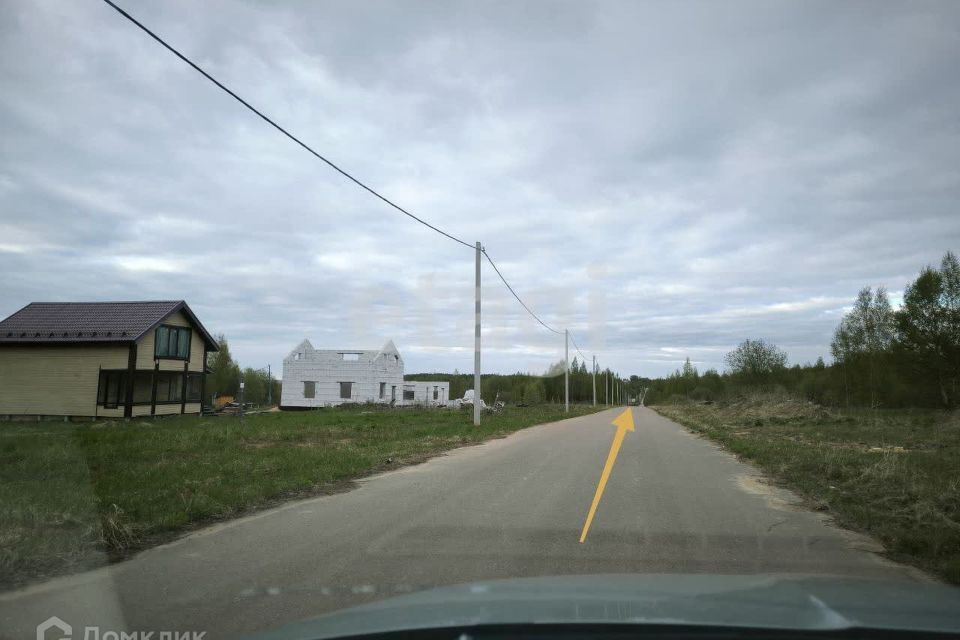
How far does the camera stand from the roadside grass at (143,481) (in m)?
5.92

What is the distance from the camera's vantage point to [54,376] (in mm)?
32781

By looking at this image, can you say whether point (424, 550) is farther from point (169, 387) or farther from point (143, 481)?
point (169, 387)

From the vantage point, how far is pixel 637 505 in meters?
8.08

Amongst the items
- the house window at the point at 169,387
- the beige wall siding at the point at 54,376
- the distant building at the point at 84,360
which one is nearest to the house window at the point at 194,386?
the house window at the point at 169,387

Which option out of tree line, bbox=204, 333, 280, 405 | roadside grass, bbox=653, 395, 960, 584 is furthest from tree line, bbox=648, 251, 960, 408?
tree line, bbox=204, 333, 280, 405

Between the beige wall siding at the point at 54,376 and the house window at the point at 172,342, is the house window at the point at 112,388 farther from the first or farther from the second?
the house window at the point at 172,342

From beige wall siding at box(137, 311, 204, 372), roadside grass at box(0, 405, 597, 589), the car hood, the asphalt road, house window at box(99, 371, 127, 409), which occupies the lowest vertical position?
the asphalt road

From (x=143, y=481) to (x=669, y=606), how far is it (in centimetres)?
889

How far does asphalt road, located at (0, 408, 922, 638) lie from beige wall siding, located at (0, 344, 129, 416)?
2923cm

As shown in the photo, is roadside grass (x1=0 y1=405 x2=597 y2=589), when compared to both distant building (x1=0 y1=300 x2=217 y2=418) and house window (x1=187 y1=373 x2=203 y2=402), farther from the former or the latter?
house window (x1=187 y1=373 x2=203 y2=402)

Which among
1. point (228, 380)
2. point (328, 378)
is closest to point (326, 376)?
point (328, 378)

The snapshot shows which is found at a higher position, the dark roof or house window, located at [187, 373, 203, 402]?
the dark roof

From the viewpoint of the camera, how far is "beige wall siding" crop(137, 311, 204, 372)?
3334 cm

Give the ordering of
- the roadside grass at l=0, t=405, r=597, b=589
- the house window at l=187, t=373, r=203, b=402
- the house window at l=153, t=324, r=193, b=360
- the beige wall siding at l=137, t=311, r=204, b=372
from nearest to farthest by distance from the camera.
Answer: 1. the roadside grass at l=0, t=405, r=597, b=589
2. the beige wall siding at l=137, t=311, r=204, b=372
3. the house window at l=153, t=324, r=193, b=360
4. the house window at l=187, t=373, r=203, b=402
